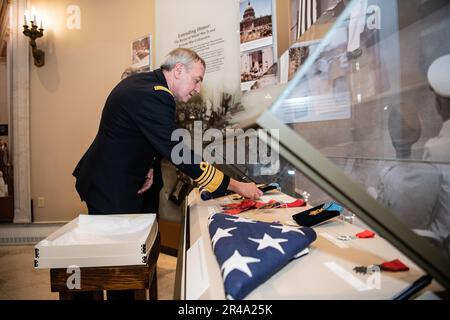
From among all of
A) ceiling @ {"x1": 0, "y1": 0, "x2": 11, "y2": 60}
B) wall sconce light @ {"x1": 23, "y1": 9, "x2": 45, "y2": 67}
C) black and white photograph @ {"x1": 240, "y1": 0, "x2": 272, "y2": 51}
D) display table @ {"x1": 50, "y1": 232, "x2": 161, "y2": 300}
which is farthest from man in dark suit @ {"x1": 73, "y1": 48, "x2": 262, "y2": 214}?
ceiling @ {"x1": 0, "y1": 0, "x2": 11, "y2": 60}

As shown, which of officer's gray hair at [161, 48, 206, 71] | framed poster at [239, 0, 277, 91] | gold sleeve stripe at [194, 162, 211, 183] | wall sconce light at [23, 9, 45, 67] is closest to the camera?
gold sleeve stripe at [194, 162, 211, 183]

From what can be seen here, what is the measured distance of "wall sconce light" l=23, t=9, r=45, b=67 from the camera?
343 cm

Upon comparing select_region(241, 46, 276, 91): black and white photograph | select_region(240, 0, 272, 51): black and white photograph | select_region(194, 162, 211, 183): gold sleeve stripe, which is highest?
select_region(240, 0, 272, 51): black and white photograph

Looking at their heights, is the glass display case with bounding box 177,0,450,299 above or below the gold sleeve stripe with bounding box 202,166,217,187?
above

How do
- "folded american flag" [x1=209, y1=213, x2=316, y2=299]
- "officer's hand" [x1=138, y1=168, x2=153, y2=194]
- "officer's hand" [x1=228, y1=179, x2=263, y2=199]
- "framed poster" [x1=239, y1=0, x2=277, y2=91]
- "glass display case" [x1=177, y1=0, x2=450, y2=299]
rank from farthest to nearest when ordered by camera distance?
"framed poster" [x1=239, y1=0, x2=277, y2=91] < "officer's hand" [x1=138, y1=168, x2=153, y2=194] < "officer's hand" [x1=228, y1=179, x2=263, y2=199] < "glass display case" [x1=177, y1=0, x2=450, y2=299] < "folded american flag" [x1=209, y1=213, x2=316, y2=299]

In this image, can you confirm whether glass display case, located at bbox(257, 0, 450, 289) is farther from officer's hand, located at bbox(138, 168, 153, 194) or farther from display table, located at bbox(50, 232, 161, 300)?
officer's hand, located at bbox(138, 168, 153, 194)

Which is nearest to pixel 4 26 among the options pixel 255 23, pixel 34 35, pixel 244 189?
pixel 34 35

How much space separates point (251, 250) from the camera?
0.66 m

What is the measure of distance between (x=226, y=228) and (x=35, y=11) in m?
4.05

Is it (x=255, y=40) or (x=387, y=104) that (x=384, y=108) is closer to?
(x=387, y=104)

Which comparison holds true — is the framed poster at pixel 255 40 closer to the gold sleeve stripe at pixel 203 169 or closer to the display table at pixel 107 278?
the gold sleeve stripe at pixel 203 169

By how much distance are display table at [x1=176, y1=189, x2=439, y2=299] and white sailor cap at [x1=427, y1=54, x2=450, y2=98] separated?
0.50m

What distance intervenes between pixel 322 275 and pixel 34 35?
409 centimetres
